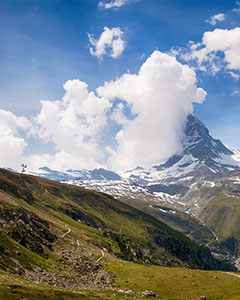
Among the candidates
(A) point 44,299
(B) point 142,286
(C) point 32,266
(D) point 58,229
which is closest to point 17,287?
(A) point 44,299

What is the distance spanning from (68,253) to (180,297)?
4554cm

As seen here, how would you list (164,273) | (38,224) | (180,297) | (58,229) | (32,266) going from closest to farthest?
(180,297), (32,266), (164,273), (38,224), (58,229)

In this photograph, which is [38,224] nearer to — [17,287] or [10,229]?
[10,229]

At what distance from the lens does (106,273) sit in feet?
268

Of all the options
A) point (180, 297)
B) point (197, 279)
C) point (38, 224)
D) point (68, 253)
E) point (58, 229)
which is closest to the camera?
point (180, 297)

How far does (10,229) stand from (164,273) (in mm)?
53061

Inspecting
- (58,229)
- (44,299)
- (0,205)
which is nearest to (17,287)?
(44,299)

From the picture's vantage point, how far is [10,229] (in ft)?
282

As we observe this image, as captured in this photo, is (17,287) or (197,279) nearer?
(17,287)

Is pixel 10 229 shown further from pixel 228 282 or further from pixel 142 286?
→ pixel 228 282

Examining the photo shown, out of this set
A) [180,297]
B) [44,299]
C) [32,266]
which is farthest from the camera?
[32,266]

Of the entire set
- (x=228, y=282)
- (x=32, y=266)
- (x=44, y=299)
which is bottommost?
(x=32, y=266)

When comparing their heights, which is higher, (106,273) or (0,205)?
(0,205)

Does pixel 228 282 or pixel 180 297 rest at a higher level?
pixel 228 282
